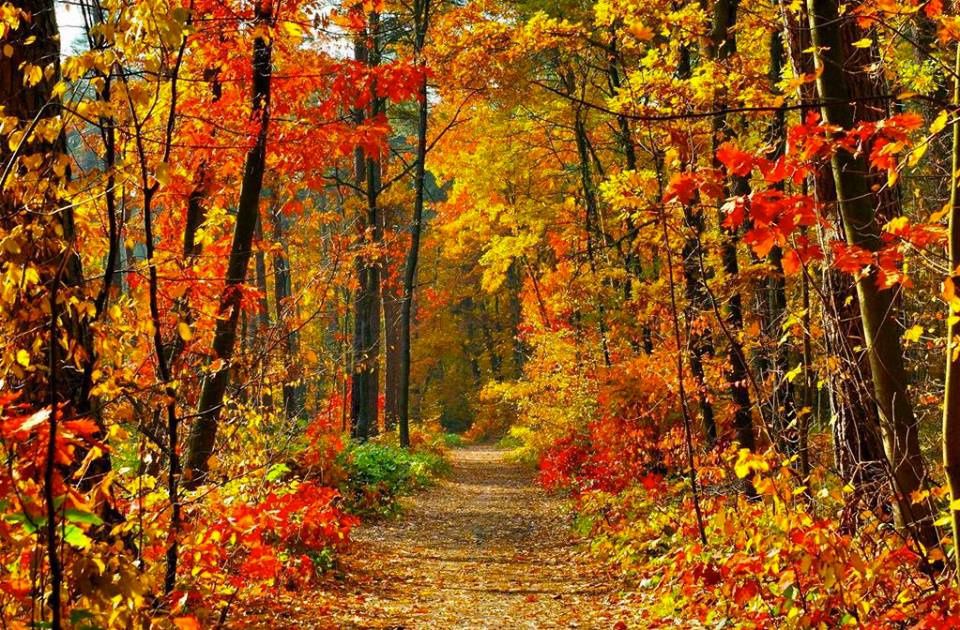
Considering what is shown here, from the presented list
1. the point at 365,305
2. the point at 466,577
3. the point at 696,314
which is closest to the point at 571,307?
the point at 696,314

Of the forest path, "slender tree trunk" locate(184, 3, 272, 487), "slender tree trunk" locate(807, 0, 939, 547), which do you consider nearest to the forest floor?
the forest path

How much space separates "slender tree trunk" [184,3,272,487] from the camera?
6.65m

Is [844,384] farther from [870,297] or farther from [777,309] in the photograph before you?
[777,309]

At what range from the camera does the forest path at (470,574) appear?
7.04 meters

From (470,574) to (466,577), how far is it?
0.16m

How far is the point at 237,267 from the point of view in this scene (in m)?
6.82

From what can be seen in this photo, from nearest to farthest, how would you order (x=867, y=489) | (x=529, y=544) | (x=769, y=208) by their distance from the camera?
(x=769, y=208)
(x=867, y=489)
(x=529, y=544)

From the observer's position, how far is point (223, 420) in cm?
791

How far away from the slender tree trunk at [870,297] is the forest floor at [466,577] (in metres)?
2.96

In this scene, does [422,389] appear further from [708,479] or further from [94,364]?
[94,364]

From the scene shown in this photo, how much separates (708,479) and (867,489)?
380 centimetres

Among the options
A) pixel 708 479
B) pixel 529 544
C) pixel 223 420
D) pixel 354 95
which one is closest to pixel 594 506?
pixel 529 544

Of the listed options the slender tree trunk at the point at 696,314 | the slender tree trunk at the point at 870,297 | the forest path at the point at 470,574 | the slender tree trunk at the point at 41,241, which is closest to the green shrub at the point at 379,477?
the forest path at the point at 470,574

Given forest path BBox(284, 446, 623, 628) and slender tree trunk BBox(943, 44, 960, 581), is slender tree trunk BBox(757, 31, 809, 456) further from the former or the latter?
slender tree trunk BBox(943, 44, 960, 581)
